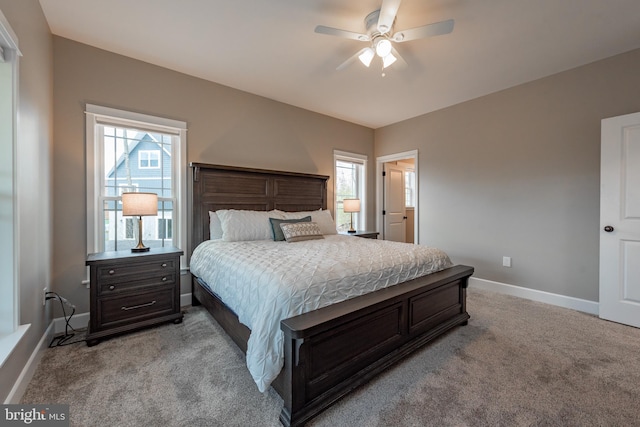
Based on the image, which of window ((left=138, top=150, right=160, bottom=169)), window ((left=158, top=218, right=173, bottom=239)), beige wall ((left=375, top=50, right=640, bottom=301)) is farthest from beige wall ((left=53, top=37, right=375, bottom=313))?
beige wall ((left=375, top=50, right=640, bottom=301))

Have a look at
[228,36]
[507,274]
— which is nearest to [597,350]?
[507,274]

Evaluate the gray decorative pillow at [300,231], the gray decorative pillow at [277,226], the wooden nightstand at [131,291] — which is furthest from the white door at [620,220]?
the wooden nightstand at [131,291]

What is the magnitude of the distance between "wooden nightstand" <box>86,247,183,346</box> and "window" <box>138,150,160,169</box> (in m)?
1.03

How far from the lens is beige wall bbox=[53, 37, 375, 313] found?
249 centimetres

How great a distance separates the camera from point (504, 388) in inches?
65.8

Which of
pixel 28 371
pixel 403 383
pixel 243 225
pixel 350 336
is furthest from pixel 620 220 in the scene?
pixel 28 371

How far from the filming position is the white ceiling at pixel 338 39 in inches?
81.9

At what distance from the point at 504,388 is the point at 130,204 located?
326 cm

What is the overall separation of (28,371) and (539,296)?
4843 millimetres

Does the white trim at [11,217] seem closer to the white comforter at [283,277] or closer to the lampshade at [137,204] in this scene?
the lampshade at [137,204]

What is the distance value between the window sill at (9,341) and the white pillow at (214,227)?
1.61 meters

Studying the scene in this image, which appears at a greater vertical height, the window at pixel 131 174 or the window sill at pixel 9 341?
the window at pixel 131 174

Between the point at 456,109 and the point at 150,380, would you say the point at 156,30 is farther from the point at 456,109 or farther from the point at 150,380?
the point at 456,109

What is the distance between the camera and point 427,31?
6.55 feet
